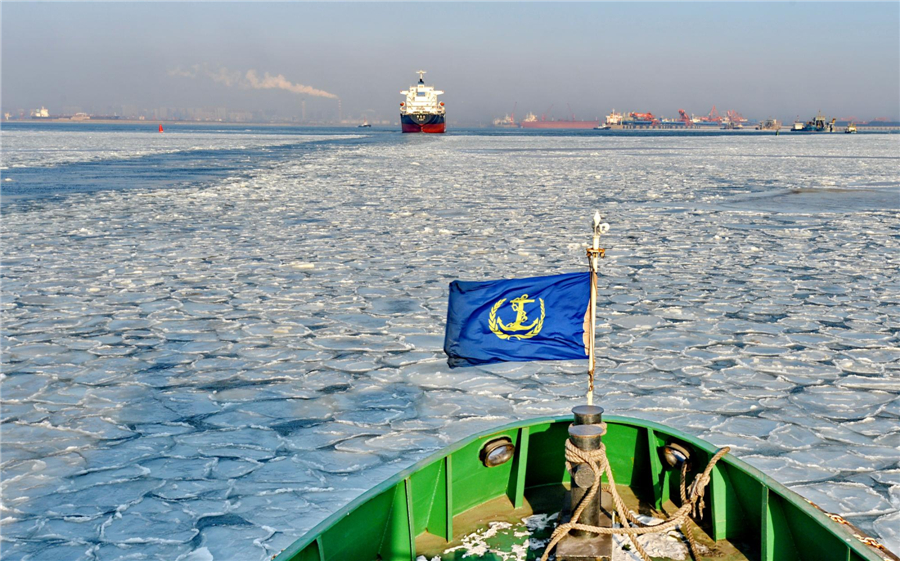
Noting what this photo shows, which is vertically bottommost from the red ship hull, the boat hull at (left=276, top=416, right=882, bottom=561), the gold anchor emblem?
the boat hull at (left=276, top=416, right=882, bottom=561)

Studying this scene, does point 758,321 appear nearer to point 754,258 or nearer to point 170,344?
point 754,258

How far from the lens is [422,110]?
93.9 meters

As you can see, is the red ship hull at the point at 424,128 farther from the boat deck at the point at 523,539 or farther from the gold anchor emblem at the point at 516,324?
the gold anchor emblem at the point at 516,324

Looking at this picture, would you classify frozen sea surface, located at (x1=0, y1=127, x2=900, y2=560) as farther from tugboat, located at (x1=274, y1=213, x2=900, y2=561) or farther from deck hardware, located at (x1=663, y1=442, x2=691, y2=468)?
deck hardware, located at (x1=663, y1=442, x2=691, y2=468)

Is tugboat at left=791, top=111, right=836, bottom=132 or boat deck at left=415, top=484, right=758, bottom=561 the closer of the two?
boat deck at left=415, top=484, right=758, bottom=561

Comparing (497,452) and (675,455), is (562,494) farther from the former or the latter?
(675,455)

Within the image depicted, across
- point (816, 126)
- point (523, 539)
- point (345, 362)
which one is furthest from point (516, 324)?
point (816, 126)

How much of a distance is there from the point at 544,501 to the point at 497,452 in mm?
406

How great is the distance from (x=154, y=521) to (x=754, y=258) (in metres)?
9.01

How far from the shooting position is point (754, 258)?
10.7m

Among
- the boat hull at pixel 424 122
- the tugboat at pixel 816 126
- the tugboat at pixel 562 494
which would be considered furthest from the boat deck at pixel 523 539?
the tugboat at pixel 816 126

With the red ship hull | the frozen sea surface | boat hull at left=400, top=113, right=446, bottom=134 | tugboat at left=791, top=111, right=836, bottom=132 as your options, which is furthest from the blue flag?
tugboat at left=791, top=111, right=836, bottom=132

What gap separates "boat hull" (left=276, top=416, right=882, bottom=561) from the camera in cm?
310

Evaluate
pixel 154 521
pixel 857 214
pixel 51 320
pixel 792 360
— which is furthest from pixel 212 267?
pixel 857 214
